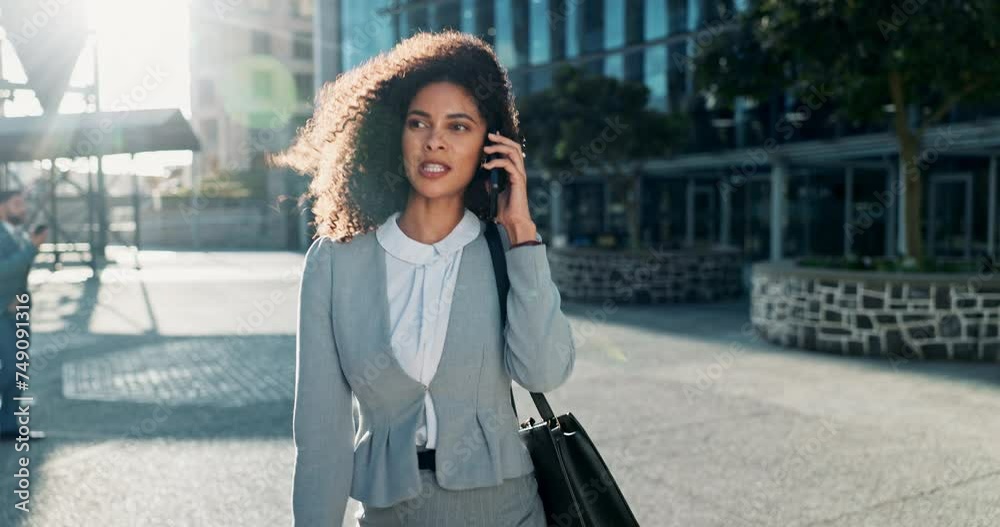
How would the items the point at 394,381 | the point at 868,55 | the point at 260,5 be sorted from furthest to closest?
the point at 260,5
the point at 868,55
the point at 394,381

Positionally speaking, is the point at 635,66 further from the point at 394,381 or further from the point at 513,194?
the point at 394,381

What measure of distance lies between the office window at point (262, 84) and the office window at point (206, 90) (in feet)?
9.86

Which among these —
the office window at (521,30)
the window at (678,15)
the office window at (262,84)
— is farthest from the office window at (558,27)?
the office window at (262,84)

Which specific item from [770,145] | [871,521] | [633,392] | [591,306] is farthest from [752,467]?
[770,145]

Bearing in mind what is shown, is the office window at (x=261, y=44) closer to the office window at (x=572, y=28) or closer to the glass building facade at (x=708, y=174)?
the glass building facade at (x=708, y=174)

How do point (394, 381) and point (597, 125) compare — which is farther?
point (597, 125)

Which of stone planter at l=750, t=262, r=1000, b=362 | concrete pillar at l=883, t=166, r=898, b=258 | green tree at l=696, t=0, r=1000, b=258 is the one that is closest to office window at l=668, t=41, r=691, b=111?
concrete pillar at l=883, t=166, r=898, b=258

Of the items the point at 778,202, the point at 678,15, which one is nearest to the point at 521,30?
the point at 678,15

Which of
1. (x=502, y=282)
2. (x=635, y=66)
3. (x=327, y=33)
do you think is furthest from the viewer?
(x=327, y=33)

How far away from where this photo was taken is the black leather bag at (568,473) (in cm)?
181

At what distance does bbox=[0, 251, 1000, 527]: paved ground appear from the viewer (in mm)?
4285

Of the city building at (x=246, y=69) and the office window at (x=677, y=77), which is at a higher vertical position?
the city building at (x=246, y=69)

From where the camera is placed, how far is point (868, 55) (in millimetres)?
8750

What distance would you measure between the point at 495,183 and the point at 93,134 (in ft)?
22.2
